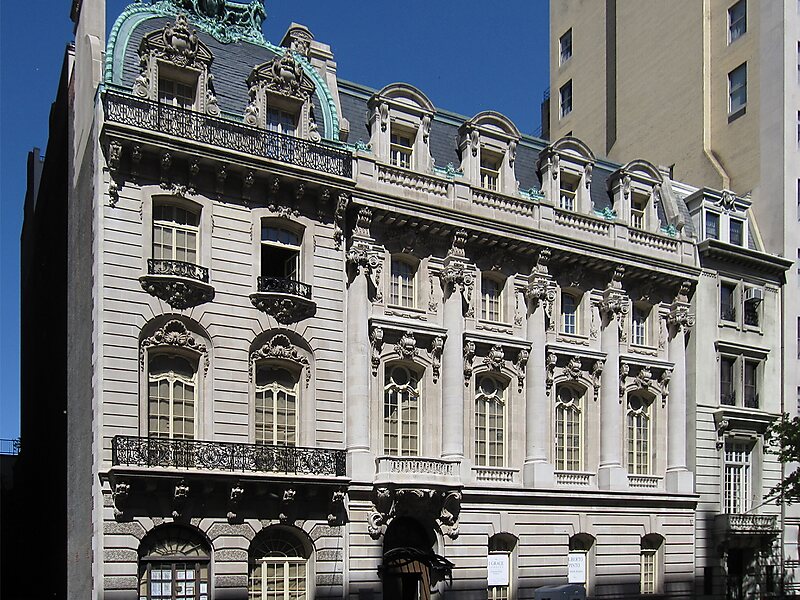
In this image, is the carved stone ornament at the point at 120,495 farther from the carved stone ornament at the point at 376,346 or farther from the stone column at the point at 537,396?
the stone column at the point at 537,396

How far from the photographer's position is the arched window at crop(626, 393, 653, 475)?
3875 centimetres

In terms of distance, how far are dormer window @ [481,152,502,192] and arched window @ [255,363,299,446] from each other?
1126cm

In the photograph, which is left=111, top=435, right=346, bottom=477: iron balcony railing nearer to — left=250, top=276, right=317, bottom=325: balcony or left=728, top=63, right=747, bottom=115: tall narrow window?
left=250, top=276, right=317, bottom=325: balcony

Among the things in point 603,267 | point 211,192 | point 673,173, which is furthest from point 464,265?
point 673,173

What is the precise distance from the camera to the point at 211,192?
29.5 metres

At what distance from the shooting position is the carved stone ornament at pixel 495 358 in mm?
34812

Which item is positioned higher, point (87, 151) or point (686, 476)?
point (87, 151)

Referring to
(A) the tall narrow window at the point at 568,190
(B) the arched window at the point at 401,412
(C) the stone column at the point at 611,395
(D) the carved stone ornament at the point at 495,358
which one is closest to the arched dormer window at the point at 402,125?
(A) the tall narrow window at the point at 568,190

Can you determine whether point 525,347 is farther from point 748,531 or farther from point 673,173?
point 673,173

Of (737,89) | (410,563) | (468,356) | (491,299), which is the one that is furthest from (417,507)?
(737,89)

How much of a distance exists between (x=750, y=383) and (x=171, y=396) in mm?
25605

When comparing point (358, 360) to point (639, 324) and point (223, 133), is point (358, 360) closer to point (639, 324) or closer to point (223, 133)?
point (223, 133)

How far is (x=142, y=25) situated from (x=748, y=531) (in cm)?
2981

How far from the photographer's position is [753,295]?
42.2 m
